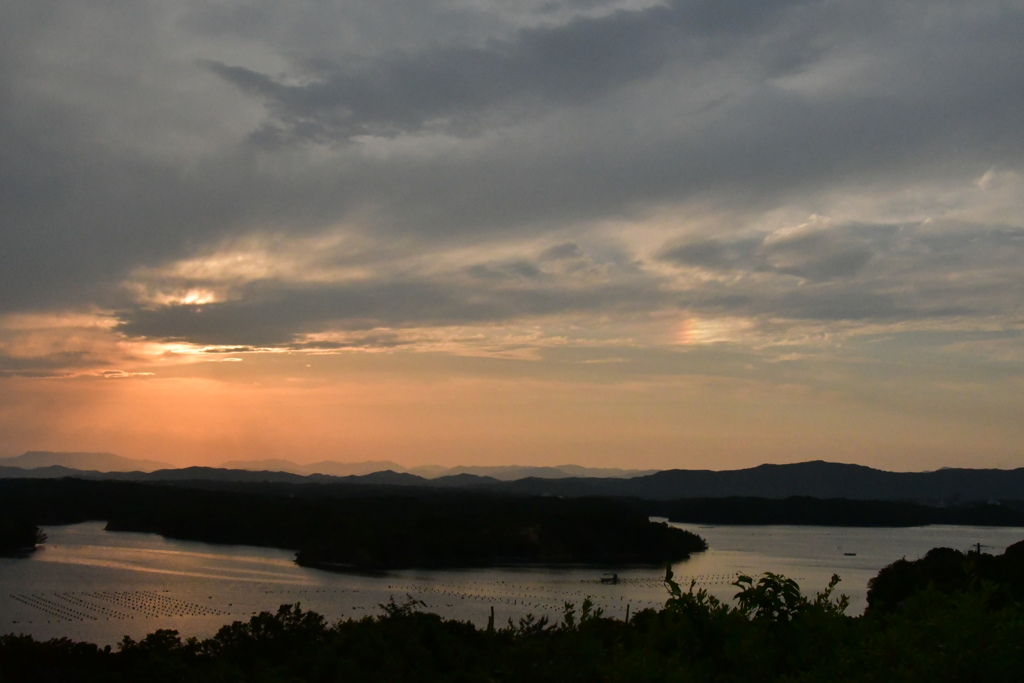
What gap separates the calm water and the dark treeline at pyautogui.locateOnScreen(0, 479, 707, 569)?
7392 millimetres

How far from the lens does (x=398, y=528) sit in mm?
118938

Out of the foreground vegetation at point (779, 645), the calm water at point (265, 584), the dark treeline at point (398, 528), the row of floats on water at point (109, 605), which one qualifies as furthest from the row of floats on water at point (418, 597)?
the foreground vegetation at point (779, 645)

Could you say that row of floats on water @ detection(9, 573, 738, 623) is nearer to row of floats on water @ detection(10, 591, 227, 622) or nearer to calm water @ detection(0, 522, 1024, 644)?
row of floats on water @ detection(10, 591, 227, 622)

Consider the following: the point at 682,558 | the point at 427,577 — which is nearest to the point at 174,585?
the point at 427,577

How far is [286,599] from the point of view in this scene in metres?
72.2

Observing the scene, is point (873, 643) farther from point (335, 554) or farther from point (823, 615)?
point (335, 554)

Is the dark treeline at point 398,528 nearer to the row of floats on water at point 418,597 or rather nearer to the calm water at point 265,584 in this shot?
the calm water at point 265,584

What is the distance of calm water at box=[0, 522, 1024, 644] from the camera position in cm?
6394

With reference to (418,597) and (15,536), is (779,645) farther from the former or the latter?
(15,536)

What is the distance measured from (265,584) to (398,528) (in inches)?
1468

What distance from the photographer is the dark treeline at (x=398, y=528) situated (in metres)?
113

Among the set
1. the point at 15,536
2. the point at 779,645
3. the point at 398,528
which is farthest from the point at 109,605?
the point at 779,645

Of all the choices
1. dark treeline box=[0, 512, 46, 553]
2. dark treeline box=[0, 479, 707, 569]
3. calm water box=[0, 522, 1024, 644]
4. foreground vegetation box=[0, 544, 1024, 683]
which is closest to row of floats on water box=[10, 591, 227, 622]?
calm water box=[0, 522, 1024, 644]

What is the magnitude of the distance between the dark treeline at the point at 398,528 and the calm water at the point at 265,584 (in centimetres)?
739
